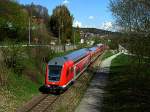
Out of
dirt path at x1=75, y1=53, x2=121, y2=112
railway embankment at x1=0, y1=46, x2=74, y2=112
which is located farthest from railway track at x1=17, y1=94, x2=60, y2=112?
dirt path at x1=75, y1=53, x2=121, y2=112

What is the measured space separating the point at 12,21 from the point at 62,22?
25.2m

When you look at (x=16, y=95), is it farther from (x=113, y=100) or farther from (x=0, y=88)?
(x=113, y=100)

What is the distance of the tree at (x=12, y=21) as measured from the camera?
65625mm

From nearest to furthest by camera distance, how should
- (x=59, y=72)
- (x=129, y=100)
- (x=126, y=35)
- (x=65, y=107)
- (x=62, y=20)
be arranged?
(x=65, y=107), (x=129, y=100), (x=126, y=35), (x=59, y=72), (x=62, y=20)

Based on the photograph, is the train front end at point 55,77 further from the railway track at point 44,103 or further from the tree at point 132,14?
the tree at point 132,14

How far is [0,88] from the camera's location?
27.0 meters

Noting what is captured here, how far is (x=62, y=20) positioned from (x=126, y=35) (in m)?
67.0

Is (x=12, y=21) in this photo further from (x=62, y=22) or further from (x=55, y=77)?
(x=55, y=77)

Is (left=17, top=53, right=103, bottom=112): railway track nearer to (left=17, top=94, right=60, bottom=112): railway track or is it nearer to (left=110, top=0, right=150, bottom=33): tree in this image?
(left=17, top=94, right=60, bottom=112): railway track

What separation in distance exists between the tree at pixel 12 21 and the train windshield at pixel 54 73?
35.4 m

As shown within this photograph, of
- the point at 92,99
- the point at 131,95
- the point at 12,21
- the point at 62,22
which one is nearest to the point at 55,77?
the point at 92,99

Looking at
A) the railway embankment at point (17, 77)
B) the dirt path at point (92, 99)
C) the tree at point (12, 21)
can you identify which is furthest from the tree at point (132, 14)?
the tree at point (12, 21)

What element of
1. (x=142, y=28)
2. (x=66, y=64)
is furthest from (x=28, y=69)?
(x=142, y=28)

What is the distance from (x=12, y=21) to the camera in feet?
226
